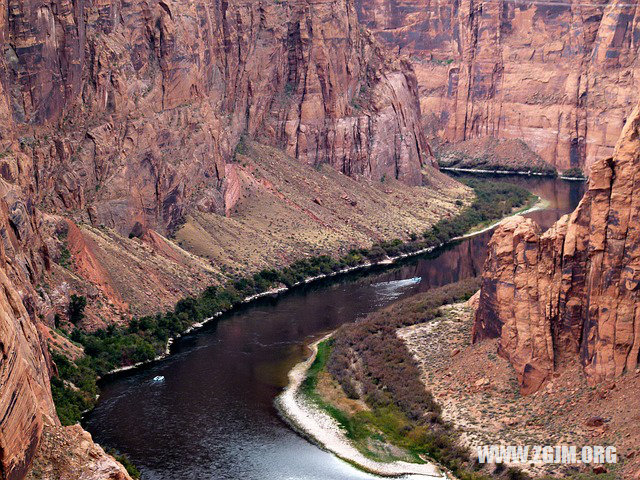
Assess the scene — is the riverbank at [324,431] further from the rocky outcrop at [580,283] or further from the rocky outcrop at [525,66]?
the rocky outcrop at [525,66]

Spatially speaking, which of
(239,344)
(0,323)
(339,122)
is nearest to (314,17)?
(339,122)

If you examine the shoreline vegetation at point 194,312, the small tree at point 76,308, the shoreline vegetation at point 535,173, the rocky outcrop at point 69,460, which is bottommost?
the shoreline vegetation at point 535,173

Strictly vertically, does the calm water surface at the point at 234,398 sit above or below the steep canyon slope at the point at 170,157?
below

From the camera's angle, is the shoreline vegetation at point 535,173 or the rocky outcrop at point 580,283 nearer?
the rocky outcrop at point 580,283

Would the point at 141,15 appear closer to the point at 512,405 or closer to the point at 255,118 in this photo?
the point at 255,118

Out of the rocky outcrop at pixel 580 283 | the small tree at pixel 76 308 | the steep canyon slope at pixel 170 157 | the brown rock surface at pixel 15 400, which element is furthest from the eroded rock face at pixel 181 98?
the rocky outcrop at pixel 580 283

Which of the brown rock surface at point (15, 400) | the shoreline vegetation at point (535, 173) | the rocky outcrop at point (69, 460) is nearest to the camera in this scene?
the brown rock surface at point (15, 400)

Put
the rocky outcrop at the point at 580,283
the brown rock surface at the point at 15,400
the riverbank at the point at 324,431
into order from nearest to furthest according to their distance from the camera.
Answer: the brown rock surface at the point at 15,400 < the rocky outcrop at the point at 580,283 < the riverbank at the point at 324,431

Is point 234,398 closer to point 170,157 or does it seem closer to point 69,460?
point 69,460

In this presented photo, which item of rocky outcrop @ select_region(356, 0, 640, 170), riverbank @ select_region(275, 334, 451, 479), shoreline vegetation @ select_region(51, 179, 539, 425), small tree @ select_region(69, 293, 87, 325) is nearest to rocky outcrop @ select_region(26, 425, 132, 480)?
shoreline vegetation @ select_region(51, 179, 539, 425)

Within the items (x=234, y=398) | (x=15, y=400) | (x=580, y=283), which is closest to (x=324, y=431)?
(x=234, y=398)
